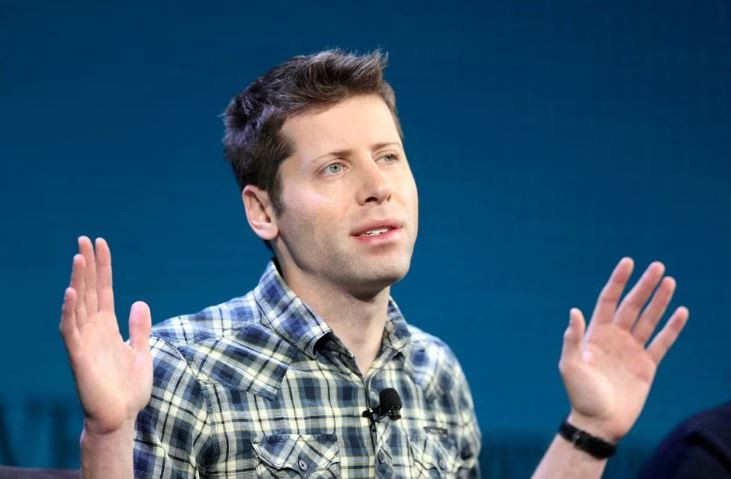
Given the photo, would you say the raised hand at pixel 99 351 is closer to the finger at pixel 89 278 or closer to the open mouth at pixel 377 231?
the finger at pixel 89 278

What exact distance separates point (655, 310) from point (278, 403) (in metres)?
0.73

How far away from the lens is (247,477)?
6.54ft

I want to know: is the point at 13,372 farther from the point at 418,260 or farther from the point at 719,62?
the point at 719,62

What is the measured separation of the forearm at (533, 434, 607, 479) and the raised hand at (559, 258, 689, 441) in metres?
0.04

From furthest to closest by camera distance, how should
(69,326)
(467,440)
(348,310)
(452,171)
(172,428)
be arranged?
(452,171) < (467,440) < (348,310) < (172,428) < (69,326)

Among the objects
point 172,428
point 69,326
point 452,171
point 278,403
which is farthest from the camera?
point 452,171

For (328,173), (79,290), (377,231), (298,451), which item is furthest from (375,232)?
(79,290)

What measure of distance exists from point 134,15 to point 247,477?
1.36 metres

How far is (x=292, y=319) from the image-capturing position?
217cm

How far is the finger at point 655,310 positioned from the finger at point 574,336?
106 millimetres

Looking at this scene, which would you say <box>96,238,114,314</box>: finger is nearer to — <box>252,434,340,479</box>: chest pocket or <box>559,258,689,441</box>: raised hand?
<box>252,434,340,479</box>: chest pocket

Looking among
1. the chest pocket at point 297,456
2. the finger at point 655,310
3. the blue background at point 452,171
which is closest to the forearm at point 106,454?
the chest pocket at point 297,456

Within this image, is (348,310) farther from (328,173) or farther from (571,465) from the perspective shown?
(571,465)

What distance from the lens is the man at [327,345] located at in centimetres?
182
